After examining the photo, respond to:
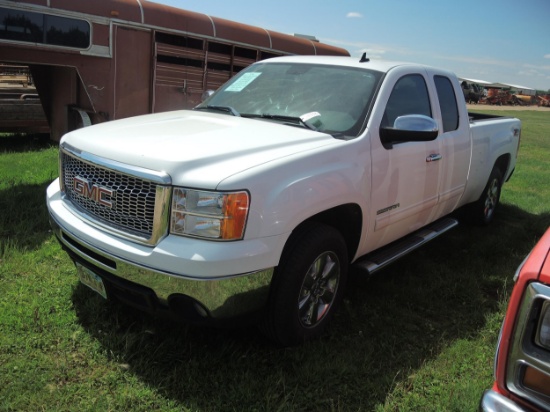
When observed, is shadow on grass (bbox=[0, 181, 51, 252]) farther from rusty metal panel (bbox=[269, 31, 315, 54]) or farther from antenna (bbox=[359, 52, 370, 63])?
rusty metal panel (bbox=[269, 31, 315, 54])

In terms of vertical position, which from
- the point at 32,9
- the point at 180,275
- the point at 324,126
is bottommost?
the point at 180,275

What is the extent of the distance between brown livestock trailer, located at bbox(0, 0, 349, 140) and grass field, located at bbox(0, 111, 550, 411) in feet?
12.7

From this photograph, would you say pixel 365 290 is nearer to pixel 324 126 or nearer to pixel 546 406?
pixel 324 126

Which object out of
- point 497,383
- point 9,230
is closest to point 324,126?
point 497,383

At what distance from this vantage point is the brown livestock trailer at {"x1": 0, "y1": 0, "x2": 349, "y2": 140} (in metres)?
6.88

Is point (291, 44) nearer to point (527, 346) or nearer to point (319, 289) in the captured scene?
point (319, 289)

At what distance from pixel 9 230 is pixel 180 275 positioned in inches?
113

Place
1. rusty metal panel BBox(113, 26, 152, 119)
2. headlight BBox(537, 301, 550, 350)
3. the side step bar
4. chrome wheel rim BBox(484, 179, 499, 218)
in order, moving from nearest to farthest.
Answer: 1. headlight BBox(537, 301, 550, 350)
2. the side step bar
3. chrome wheel rim BBox(484, 179, 499, 218)
4. rusty metal panel BBox(113, 26, 152, 119)

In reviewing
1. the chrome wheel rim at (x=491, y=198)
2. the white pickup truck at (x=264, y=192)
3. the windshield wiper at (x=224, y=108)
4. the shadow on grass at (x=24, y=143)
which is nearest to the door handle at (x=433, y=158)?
the white pickup truck at (x=264, y=192)

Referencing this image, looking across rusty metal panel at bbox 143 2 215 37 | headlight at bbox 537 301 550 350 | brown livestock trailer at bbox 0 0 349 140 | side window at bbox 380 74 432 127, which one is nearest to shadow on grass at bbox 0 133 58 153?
brown livestock trailer at bbox 0 0 349 140

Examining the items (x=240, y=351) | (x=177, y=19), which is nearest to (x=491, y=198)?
(x=240, y=351)

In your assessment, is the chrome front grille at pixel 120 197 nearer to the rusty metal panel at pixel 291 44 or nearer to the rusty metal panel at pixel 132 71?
the rusty metal panel at pixel 132 71

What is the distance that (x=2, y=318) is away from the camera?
10.0ft

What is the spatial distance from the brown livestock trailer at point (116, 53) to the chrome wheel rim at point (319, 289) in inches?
235
